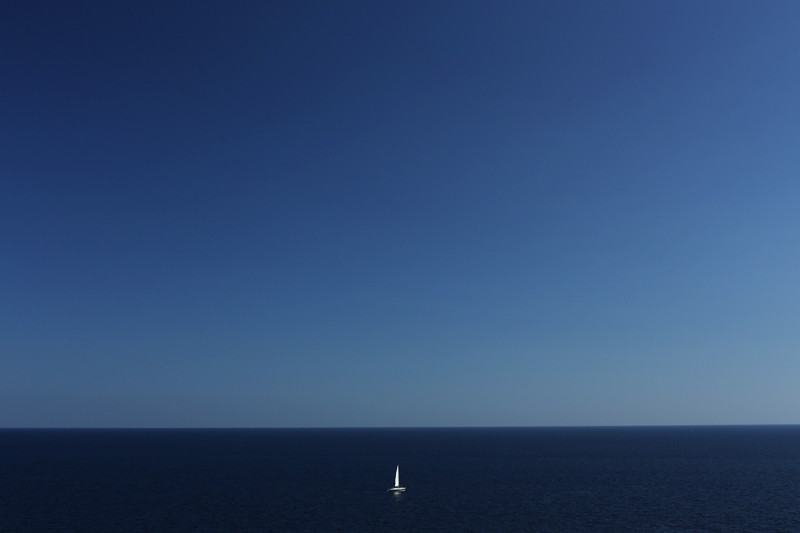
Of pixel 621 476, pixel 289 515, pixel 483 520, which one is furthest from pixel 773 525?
pixel 289 515

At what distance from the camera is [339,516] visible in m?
88.9

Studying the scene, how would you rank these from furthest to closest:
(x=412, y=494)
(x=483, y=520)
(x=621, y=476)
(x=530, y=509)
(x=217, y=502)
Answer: (x=621, y=476), (x=412, y=494), (x=217, y=502), (x=530, y=509), (x=483, y=520)

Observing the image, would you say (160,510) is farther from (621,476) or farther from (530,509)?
(621,476)

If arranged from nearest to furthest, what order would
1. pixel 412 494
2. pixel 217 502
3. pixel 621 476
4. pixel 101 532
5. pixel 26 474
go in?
pixel 101 532, pixel 217 502, pixel 412 494, pixel 621 476, pixel 26 474

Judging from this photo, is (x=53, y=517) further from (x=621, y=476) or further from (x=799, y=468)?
(x=799, y=468)

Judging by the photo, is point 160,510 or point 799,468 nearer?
point 160,510

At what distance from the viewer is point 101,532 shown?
78688mm

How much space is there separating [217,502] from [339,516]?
27.7 meters

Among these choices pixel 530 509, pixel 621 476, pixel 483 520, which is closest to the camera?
pixel 483 520

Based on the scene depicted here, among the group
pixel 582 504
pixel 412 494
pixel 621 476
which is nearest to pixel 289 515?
pixel 412 494

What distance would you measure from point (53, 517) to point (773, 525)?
10962cm

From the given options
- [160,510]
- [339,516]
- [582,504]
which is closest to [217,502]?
[160,510]

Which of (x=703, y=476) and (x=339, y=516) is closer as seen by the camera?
(x=339, y=516)

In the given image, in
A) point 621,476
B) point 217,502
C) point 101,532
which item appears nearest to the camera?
point 101,532
